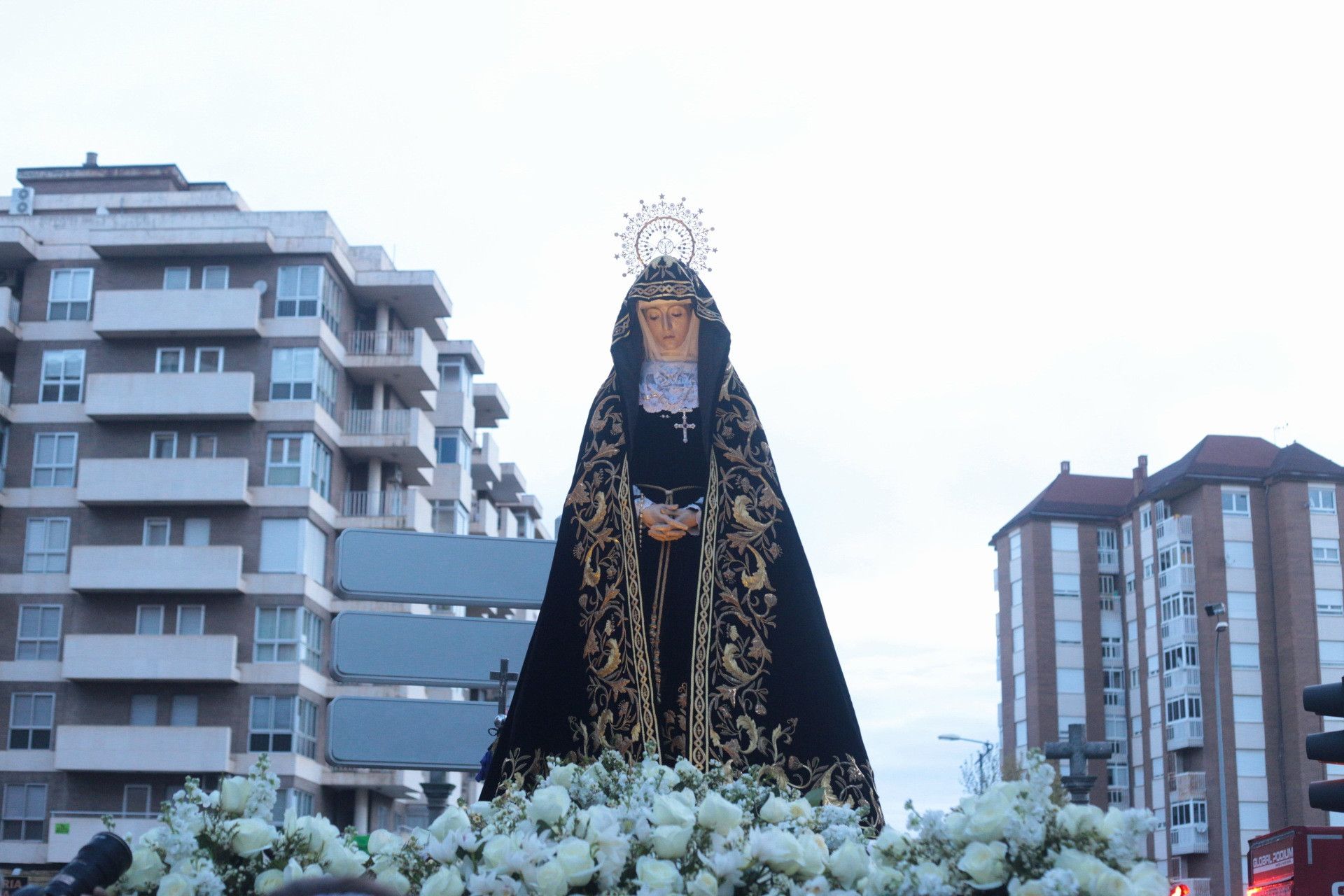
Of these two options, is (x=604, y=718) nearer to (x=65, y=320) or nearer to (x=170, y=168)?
(x=65, y=320)

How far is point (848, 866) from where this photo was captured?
463 cm

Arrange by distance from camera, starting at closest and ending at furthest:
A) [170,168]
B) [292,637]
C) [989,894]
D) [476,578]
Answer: [989,894] < [476,578] < [292,637] < [170,168]

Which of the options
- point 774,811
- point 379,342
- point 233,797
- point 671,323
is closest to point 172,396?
point 379,342

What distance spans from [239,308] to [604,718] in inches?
1836

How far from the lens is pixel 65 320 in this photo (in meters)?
54.4

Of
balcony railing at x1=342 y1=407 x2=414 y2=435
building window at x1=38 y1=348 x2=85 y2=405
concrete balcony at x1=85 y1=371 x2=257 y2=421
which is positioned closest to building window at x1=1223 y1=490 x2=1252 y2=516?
balcony railing at x1=342 y1=407 x2=414 y2=435

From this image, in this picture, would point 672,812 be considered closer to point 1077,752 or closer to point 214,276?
point 1077,752

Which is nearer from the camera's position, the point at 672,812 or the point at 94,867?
the point at 94,867

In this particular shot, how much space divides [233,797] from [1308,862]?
27006mm

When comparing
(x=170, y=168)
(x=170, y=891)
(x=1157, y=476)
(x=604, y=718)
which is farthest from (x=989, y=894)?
(x=1157, y=476)

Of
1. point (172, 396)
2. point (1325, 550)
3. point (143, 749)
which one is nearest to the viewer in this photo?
point (143, 749)

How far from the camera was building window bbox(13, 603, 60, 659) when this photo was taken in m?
51.8

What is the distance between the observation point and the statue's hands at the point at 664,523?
30.2 feet

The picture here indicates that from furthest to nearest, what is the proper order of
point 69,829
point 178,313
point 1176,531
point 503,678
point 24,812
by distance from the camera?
point 1176,531, point 178,313, point 24,812, point 69,829, point 503,678
